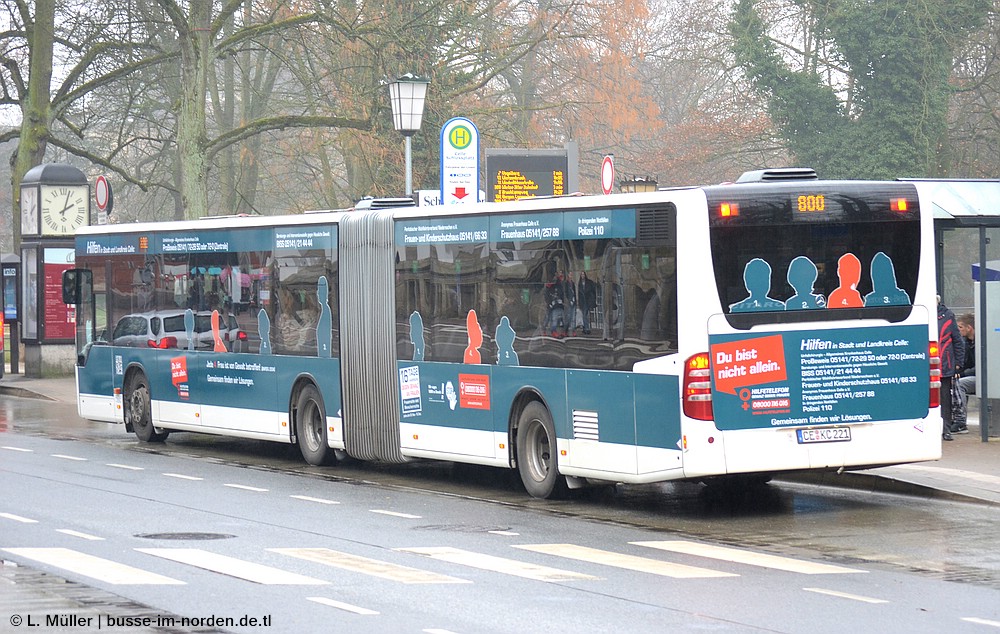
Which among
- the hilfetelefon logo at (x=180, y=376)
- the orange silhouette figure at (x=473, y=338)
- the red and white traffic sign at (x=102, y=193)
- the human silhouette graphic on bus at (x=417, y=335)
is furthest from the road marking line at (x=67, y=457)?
the red and white traffic sign at (x=102, y=193)

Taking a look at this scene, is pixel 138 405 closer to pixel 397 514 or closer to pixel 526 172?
pixel 526 172

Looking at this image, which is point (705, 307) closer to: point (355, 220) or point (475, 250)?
point (475, 250)

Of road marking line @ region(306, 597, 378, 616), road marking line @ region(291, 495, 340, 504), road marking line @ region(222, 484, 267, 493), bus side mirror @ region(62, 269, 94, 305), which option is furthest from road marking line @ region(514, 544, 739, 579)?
bus side mirror @ region(62, 269, 94, 305)

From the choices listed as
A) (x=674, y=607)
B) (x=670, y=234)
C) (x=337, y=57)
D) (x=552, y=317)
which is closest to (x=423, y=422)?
(x=552, y=317)

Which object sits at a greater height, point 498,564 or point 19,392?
point 19,392

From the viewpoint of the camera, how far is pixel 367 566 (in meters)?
11.1

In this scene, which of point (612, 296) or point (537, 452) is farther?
point (537, 452)

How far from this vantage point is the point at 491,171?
27703mm

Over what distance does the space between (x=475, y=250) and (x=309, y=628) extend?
8.21 meters

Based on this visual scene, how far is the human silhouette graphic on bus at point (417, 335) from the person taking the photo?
17453mm

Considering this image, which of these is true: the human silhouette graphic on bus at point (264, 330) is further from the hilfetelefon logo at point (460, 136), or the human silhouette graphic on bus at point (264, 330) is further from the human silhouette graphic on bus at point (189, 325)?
the hilfetelefon logo at point (460, 136)

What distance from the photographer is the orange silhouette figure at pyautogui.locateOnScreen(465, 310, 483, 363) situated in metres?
16.5

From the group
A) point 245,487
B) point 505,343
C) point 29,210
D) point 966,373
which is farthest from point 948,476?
point 29,210

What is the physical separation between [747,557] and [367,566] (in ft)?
8.58
